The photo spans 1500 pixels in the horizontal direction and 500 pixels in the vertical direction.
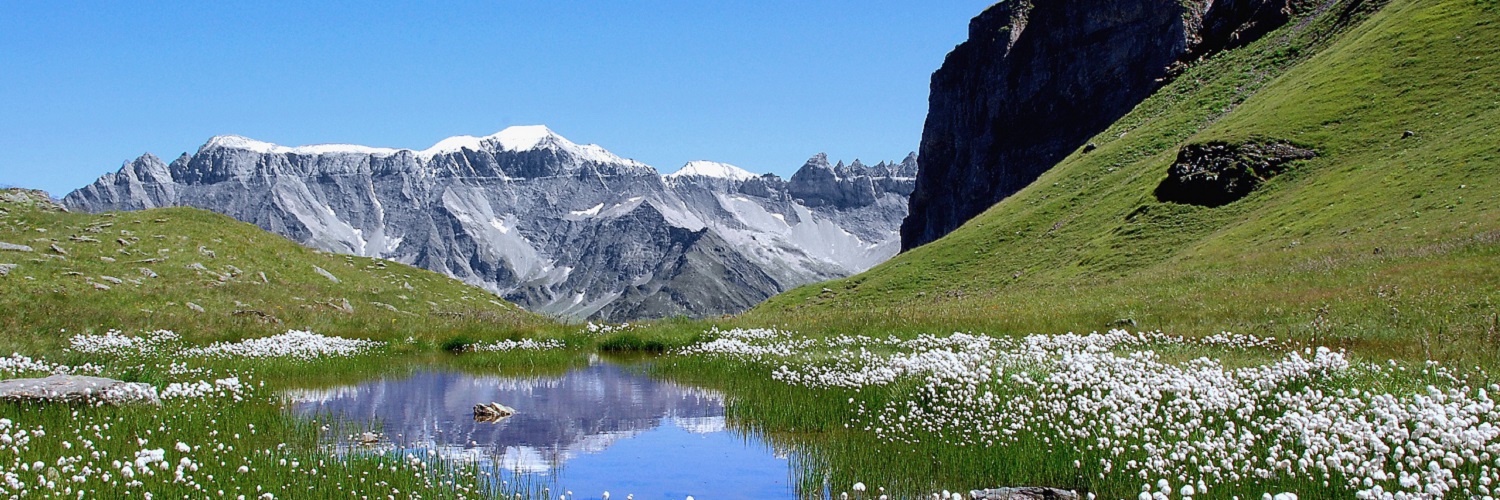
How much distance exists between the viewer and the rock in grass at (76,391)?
1469 centimetres

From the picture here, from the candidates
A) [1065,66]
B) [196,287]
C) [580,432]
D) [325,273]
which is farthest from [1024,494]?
[1065,66]

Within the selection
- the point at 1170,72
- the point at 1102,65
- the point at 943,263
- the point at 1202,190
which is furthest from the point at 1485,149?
the point at 1102,65

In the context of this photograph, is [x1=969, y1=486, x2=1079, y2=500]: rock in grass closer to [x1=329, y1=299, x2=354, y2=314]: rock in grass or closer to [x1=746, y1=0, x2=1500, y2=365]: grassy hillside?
[x1=746, y1=0, x2=1500, y2=365]: grassy hillside

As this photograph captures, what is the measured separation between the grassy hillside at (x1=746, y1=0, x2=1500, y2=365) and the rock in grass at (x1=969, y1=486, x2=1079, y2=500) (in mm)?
9872

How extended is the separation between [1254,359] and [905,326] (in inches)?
565

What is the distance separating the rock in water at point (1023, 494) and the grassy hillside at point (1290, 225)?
987cm

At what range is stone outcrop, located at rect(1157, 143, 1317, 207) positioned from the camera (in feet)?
210

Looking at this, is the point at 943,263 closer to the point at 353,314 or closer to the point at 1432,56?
the point at 1432,56

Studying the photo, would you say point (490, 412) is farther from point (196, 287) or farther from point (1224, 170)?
point (1224, 170)

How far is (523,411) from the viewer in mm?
20312

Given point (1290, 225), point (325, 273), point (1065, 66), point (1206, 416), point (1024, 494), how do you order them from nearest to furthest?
point (1024, 494) < point (1206, 416) < point (325, 273) < point (1290, 225) < point (1065, 66)

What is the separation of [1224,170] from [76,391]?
215 ft

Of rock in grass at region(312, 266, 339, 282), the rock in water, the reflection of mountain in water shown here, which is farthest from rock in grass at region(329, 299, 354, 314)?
the rock in water

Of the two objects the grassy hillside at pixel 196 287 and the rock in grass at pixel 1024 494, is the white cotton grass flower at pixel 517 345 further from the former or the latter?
the rock in grass at pixel 1024 494
